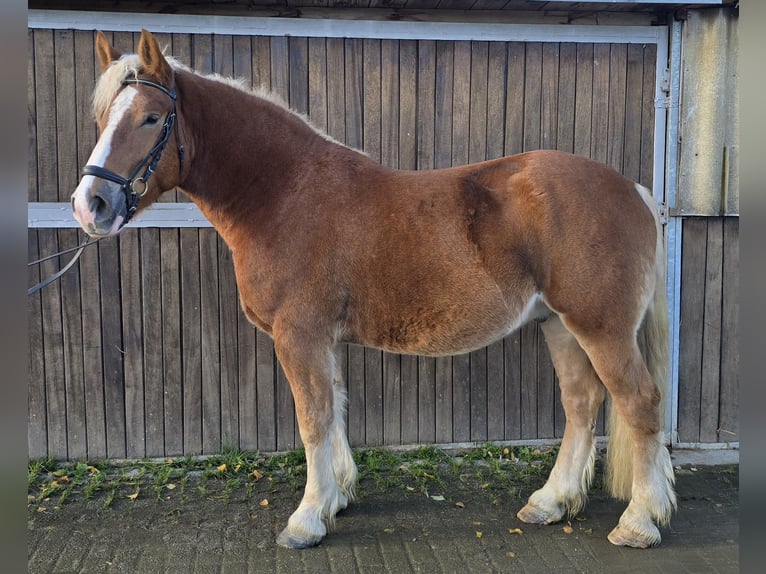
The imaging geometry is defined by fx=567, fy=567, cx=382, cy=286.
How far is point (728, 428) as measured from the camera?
420 centimetres

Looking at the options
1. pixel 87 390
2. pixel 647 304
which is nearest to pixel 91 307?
pixel 87 390

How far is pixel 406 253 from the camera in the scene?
116 inches

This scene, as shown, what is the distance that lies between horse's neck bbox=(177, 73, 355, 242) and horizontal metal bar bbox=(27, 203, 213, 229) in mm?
810

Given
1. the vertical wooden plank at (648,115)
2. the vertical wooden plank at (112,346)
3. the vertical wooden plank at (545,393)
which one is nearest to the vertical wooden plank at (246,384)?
the vertical wooden plank at (112,346)

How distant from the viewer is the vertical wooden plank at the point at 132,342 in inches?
153

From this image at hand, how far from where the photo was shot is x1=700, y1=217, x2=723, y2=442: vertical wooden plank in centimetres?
410

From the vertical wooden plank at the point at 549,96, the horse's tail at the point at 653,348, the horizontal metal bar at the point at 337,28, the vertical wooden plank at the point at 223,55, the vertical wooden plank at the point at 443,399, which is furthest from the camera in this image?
the vertical wooden plank at the point at 443,399

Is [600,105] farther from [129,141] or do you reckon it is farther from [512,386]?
[129,141]

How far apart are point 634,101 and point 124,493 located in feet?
14.3

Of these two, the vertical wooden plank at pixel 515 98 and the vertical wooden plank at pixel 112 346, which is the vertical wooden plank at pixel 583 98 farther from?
the vertical wooden plank at pixel 112 346

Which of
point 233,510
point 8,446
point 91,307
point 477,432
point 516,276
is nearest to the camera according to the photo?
point 8,446

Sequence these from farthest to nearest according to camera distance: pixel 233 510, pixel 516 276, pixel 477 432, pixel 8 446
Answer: pixel 477 432 → pixel 233 510 → pixel 516 276 → pixel 8 446

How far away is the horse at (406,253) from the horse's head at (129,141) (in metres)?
0.03

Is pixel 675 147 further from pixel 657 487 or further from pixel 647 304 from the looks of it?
pixel 657 487
